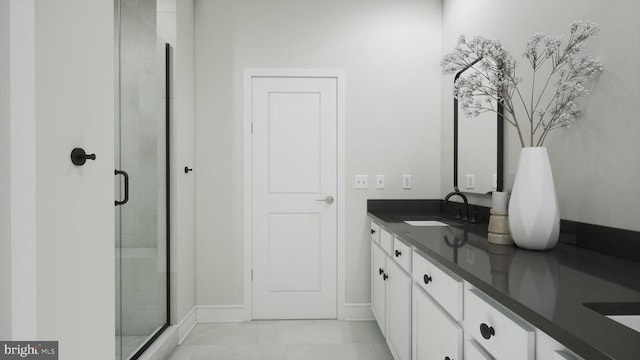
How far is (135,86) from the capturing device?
80.5 inches

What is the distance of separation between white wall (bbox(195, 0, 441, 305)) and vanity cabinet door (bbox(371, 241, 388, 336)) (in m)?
0.21

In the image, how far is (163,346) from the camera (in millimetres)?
2307

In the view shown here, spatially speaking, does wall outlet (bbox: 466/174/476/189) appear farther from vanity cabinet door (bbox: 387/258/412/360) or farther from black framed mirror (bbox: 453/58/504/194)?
vanity cabinet door (bbox: 387/258/412/360)

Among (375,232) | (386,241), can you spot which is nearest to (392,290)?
(386,241)

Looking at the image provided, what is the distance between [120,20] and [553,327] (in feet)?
7.42

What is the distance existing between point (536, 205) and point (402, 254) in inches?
28.8

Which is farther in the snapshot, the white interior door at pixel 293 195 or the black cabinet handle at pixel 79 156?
the white interior door at pixel 293 195

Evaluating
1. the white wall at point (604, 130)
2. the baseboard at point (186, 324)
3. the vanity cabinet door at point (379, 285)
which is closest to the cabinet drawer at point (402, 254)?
the vanity cabinet door at point (379, 285)

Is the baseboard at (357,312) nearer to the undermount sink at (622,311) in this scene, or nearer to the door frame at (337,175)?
the door frame at (337,175)

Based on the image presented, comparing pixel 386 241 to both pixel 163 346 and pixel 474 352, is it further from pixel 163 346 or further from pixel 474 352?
pixel 163 346

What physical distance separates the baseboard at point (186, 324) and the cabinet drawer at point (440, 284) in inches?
74.1

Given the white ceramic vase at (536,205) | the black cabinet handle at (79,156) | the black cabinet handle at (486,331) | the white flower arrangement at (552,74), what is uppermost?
the white flower arrangement at (552,74)

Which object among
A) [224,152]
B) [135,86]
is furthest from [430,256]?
[224,152]

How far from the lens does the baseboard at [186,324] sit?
8.55 ft
